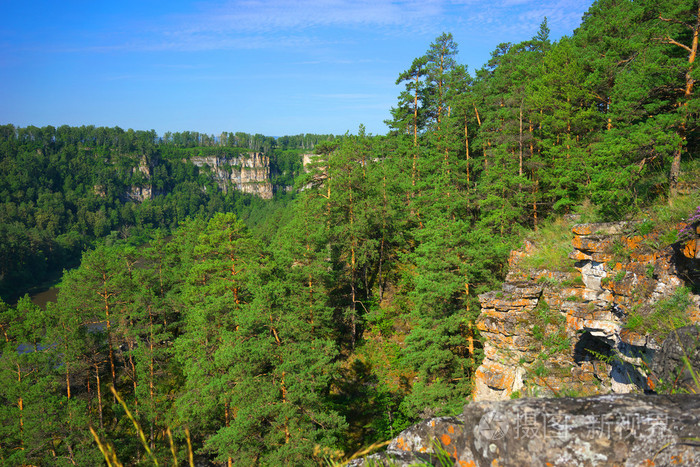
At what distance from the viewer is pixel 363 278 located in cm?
2756

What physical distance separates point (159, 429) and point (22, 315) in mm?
12364

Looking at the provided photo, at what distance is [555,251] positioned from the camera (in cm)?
1258

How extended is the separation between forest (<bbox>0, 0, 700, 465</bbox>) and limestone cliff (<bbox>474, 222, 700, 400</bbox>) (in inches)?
73.3

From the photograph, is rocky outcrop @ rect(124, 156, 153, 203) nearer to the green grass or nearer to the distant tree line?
the distant tree line

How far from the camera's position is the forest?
36.4 feet

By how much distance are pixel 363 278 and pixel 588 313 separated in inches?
748

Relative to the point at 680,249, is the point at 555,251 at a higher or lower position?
lower

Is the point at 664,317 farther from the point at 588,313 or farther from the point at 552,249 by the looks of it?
the point at 552,249

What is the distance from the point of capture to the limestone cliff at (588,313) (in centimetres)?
628

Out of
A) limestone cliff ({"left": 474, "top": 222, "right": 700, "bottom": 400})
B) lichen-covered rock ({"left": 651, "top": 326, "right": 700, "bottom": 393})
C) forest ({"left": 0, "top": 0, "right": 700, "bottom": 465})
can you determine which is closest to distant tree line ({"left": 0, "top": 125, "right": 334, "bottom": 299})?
forest ({"left": 0, "top": 0, "right": 700, "bottom": 465})

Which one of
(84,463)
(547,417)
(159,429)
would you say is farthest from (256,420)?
(547,417)

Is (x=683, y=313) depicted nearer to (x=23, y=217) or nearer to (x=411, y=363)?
(x=411, y=363)

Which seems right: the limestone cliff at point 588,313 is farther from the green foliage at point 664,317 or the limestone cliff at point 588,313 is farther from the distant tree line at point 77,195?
Result: the distant tree line at point 77,195

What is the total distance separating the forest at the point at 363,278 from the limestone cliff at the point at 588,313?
1.86 metres
